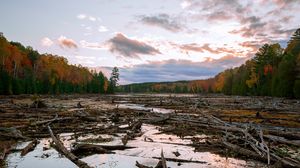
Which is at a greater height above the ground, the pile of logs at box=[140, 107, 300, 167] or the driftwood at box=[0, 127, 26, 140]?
the pile of logs at box=[140, 107, 300, 167]

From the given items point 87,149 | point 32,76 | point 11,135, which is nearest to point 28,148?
point 87,149

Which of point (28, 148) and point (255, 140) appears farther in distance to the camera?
point (28, 148)

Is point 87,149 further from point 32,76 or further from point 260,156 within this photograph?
point 32,76

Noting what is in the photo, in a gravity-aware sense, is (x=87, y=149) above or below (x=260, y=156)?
below

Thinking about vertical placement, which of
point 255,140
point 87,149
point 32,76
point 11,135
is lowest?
point 87,149

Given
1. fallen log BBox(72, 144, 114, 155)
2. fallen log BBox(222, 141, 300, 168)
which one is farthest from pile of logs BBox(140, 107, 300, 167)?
fallen log BBox(72, 144, 114, 155)

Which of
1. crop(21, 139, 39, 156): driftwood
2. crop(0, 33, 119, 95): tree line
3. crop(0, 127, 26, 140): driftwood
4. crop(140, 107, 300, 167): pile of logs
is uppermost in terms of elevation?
crop(0, 33, 119, 95): tree line

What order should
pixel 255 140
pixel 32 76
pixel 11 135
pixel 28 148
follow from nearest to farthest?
pixel 255 140
pixel 28 148
pixel 11 135
pixel 32 76

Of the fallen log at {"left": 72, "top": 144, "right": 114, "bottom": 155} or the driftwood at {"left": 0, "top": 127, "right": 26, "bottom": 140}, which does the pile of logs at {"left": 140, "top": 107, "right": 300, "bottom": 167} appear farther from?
the driftwood at {"left": 0, "top": 127, "right": 26, "bottom": 140}

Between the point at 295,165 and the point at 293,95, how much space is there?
229ft

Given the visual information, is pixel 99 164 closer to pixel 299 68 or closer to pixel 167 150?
pixel 167 150

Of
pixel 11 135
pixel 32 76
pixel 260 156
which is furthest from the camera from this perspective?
pixel 32 76

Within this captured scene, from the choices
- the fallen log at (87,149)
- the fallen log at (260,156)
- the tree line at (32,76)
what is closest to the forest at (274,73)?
the fallen log at (260,156)

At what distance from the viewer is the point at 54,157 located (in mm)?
13109
